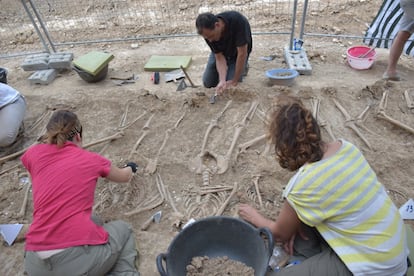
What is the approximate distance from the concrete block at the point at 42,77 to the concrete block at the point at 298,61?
12.9 feet

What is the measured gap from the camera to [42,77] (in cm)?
563

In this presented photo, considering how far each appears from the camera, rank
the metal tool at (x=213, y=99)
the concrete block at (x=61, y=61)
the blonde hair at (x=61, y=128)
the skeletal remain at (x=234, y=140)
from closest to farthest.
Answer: the blonde hair at (x=61, y=128) → the skeletal remain at (x=234, y=140) → the metal tool at (x=213, y=99) → the concrete block at (x=61, y=61)

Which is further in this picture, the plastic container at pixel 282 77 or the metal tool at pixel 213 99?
the plastic container at pixel 282 77

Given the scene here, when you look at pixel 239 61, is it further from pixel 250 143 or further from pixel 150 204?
pixel 150 204

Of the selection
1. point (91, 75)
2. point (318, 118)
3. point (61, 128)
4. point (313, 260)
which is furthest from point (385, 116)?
point (91, 75)

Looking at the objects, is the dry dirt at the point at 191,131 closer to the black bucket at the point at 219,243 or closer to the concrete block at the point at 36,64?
the concrete block at the point at 36,64

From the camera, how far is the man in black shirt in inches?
153

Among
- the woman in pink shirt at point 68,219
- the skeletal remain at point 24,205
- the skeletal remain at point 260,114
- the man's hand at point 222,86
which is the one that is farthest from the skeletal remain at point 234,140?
the skeletal remain at point 24,205

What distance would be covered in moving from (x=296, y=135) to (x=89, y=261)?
1604 millimetres

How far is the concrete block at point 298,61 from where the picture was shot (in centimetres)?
523

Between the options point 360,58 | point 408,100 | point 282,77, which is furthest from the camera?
point 360,58

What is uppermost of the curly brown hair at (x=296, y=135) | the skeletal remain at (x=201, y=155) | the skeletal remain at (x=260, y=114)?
the curly brown hair at (x=296, y=135)

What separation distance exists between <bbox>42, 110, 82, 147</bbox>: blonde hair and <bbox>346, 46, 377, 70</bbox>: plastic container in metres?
4.42

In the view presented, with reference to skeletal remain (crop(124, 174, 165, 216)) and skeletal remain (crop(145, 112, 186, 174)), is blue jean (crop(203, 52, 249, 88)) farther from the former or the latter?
skeletal remain (crop(124, 174, 165, 216))
